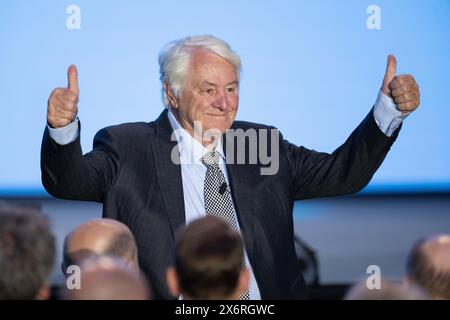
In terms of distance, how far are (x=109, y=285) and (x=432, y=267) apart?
0.71 meters

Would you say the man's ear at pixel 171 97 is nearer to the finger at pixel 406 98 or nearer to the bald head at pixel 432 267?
the finger at pixel 406 98

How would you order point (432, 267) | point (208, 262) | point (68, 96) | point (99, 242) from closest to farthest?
point (208, 262)
point (432, 267)
point (99, 242)
point (68, 96)

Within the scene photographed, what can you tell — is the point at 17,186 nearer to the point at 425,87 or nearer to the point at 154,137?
the point at 154,137

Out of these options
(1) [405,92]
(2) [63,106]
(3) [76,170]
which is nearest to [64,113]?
(2) [63,106]

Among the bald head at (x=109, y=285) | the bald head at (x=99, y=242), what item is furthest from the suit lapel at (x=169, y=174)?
the bald head at (x=109, y=285)

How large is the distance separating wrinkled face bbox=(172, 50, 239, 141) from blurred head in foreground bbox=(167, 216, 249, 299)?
3.59 ft

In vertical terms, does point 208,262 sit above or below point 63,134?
below

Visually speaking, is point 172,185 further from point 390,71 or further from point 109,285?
point 109,285

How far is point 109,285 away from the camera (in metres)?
1.47

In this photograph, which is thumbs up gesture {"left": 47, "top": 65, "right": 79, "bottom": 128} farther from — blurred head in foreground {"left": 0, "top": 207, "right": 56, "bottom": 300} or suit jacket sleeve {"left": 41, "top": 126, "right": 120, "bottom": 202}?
blurred head in foreground {"left": 0, "top": 207, "right": 56, "bottom": 300}

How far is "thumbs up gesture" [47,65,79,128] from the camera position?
2373mm

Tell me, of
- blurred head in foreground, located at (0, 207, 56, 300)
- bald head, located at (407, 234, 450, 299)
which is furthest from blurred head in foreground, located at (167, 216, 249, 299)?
bald head, located at (407, 234, 450, 299)

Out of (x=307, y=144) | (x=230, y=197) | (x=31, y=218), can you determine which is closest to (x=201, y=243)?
(x=31, y=218)
